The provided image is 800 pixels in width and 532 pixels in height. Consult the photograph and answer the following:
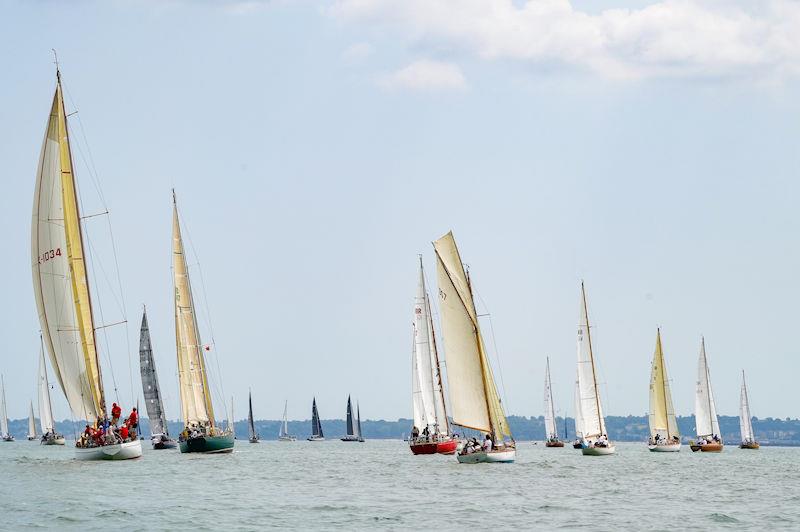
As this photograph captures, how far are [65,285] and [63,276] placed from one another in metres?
0.44

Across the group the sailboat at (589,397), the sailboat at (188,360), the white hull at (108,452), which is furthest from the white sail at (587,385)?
the white hull at (108,452)

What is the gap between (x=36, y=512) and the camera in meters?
40.6

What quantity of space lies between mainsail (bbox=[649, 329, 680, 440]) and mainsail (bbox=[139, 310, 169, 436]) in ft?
149

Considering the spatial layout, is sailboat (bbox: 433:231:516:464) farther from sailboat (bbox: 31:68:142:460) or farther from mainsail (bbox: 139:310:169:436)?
mainsail (bbox: 139:310:169:436)

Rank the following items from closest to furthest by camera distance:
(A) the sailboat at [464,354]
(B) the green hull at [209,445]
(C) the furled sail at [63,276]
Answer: (C) the furled sail at [63,276] < (A) the sailboat at [464,354] < (B) the green hull at [209,445]

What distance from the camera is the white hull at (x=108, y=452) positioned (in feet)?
202

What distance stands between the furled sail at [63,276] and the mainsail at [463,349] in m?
18.2

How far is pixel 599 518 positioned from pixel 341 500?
1045 cm

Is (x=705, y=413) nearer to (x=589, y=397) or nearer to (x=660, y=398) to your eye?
(x=660, y=398)

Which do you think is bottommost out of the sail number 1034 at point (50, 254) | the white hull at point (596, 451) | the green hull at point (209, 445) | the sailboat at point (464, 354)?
the white hull at point (596, 451)

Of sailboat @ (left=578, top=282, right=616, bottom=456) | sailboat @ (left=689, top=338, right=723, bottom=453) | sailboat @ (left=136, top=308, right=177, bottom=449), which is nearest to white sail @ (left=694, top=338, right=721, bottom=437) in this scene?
sailboat @ (left=689, top=338, right=723, bottom=453)

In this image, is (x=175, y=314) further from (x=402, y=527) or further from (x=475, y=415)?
(x=402, y=527)

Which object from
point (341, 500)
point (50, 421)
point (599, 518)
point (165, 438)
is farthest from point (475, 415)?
point (50, 421)

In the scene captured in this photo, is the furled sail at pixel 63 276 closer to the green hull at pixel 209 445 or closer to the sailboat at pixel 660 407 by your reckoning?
the green hull at pixel 209 445
